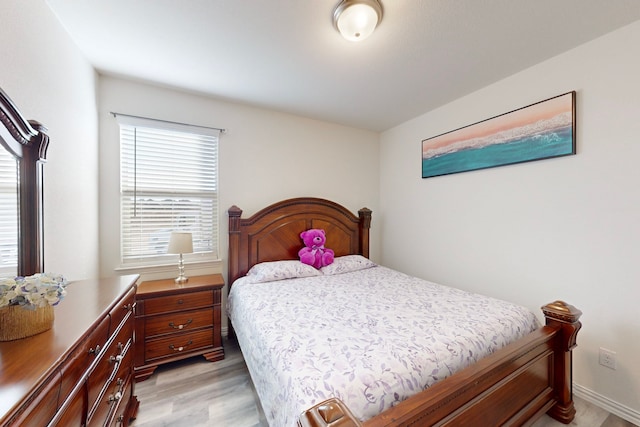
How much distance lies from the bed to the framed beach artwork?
1202 mm

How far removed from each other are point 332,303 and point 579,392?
1.91 meters

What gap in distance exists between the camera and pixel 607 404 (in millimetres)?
1686

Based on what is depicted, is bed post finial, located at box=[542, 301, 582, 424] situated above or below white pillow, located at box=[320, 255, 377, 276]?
below

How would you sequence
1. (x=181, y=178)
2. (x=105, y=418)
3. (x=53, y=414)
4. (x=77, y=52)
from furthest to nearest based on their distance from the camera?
(x=181, y=178), (x=77, y=52), (x=105, y=418), (x=53, y=414)

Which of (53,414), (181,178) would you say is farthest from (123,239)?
(53,414)

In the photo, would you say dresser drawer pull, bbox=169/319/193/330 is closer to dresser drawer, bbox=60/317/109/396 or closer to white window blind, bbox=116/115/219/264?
white window blind, bbox=116/115/219/264

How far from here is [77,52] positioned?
1796mm

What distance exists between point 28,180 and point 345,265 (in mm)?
2479

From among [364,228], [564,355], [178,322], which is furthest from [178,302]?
[564,355]

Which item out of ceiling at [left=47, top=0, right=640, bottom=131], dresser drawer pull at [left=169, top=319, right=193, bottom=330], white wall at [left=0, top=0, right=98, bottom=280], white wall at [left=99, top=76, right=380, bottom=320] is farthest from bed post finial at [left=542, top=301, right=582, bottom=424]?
white wall at [left=0, top=0, right=98, bottom=280]

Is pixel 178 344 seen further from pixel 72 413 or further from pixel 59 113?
pixel 59 113

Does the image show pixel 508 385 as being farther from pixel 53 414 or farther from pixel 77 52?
pixel 77 52

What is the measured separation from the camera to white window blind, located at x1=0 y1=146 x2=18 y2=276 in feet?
3.37

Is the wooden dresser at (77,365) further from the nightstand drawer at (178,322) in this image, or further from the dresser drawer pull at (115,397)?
the nightstand drawer at (178,322)
